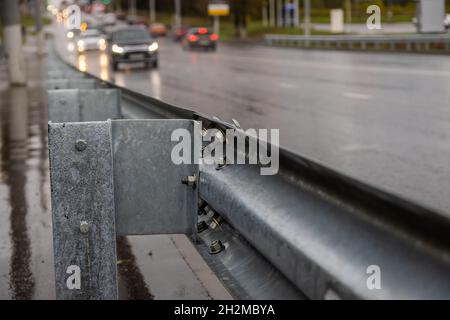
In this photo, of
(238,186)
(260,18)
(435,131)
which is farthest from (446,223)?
(260,18)

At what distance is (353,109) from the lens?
62.2ft

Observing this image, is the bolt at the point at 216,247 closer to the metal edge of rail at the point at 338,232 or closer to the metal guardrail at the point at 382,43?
the metal edge of rail at the point at 338,232

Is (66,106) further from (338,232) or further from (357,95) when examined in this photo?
(357,95)

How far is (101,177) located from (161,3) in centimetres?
18944

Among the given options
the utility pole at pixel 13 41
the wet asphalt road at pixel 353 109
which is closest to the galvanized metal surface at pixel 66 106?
the wet asphalt road at pixel 353 109

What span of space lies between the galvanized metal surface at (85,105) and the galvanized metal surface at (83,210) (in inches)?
170

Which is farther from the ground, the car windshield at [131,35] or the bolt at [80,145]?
the car windshield at [131,35]

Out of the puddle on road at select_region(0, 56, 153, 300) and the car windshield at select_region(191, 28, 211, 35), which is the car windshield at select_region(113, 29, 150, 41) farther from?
the puddle on road at select_region(0, 56, 153, 300)

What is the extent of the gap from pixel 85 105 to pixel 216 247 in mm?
5022

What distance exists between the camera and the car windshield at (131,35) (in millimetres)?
47000

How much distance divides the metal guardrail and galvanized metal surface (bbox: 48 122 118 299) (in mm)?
38552

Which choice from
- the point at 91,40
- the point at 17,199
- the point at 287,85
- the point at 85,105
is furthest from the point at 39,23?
the point at 85,105

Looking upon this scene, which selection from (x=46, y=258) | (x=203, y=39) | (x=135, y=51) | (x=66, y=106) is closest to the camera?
(x=46, y=258)
